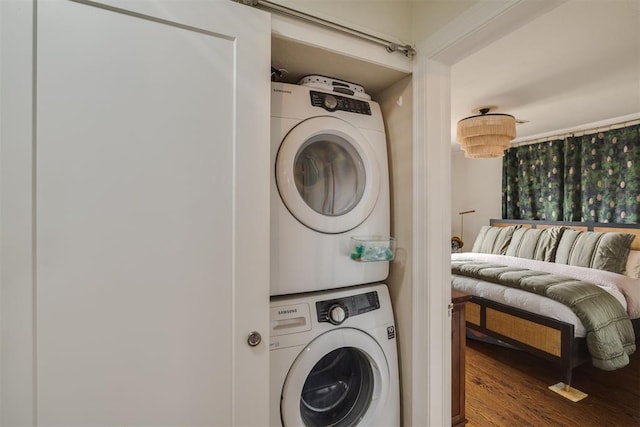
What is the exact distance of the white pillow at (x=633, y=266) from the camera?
288cm

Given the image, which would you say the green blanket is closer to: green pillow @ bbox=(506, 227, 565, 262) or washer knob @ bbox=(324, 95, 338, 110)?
green pillow @ bbox=(506, 227, 565, 262)

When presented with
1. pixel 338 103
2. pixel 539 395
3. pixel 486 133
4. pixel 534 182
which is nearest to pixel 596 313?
pixel 539 395

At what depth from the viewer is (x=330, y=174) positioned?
138cm

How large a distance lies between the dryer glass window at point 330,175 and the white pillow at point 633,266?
10.8ft

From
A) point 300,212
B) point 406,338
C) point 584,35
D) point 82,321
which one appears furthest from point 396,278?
point 584,35

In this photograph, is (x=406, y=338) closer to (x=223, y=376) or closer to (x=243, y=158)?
(x=223, y=376)

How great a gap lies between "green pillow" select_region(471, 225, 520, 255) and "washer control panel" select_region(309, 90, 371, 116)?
3.74m

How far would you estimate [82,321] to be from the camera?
766mm

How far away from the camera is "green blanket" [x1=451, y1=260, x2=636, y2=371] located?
216 cm

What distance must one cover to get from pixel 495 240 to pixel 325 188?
12.8ft

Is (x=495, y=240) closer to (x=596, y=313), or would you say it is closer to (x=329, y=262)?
(x=596, y=313)

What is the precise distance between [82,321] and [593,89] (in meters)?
3.76

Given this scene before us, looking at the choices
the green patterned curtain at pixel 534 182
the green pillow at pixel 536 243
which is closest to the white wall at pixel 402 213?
the green pillow at pixel 536 243

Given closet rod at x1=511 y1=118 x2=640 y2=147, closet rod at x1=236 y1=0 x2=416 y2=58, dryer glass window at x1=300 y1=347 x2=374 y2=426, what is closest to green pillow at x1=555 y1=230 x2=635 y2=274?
closet rod at x1=511 y1=118 x2=640 y2=147
